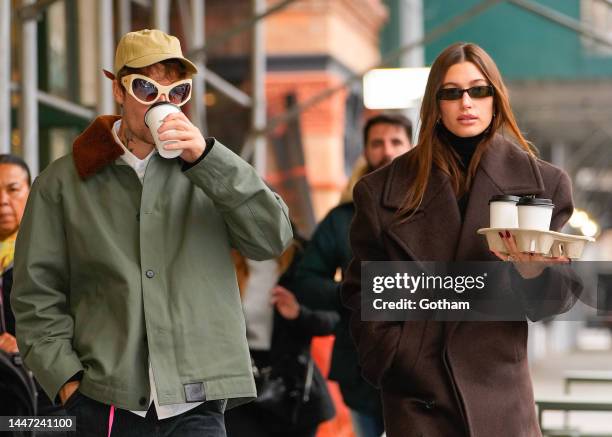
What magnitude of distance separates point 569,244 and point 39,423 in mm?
1514

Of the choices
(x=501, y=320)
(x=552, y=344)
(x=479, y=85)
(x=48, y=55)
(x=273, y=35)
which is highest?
(x=273, y=35)

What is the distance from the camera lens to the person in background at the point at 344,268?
6160 millimetres

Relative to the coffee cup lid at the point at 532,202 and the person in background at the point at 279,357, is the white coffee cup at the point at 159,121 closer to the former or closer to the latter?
the coffee cup lid at the point at 532,202

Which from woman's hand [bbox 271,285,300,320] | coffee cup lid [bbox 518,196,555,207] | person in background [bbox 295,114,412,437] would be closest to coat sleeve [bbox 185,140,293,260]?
coffee cup lid [bbox 518,196,555,207]

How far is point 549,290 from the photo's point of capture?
12.5 ft

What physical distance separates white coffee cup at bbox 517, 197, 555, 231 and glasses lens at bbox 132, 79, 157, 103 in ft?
3.15

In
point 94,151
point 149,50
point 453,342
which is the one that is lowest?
point 453,342

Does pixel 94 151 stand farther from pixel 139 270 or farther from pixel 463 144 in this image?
pixel 463 144

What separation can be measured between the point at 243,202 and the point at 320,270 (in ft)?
8.38

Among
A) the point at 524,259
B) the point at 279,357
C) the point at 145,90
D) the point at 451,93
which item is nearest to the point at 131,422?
the point at 145,90

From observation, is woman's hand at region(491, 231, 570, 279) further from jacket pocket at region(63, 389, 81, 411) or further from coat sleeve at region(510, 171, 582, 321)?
jacket pocket at region(63, 389, 81, 411)

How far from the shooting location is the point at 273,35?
992 inches

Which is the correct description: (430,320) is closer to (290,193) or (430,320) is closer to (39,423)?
(39,423)

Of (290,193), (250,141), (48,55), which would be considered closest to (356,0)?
(290,193)
